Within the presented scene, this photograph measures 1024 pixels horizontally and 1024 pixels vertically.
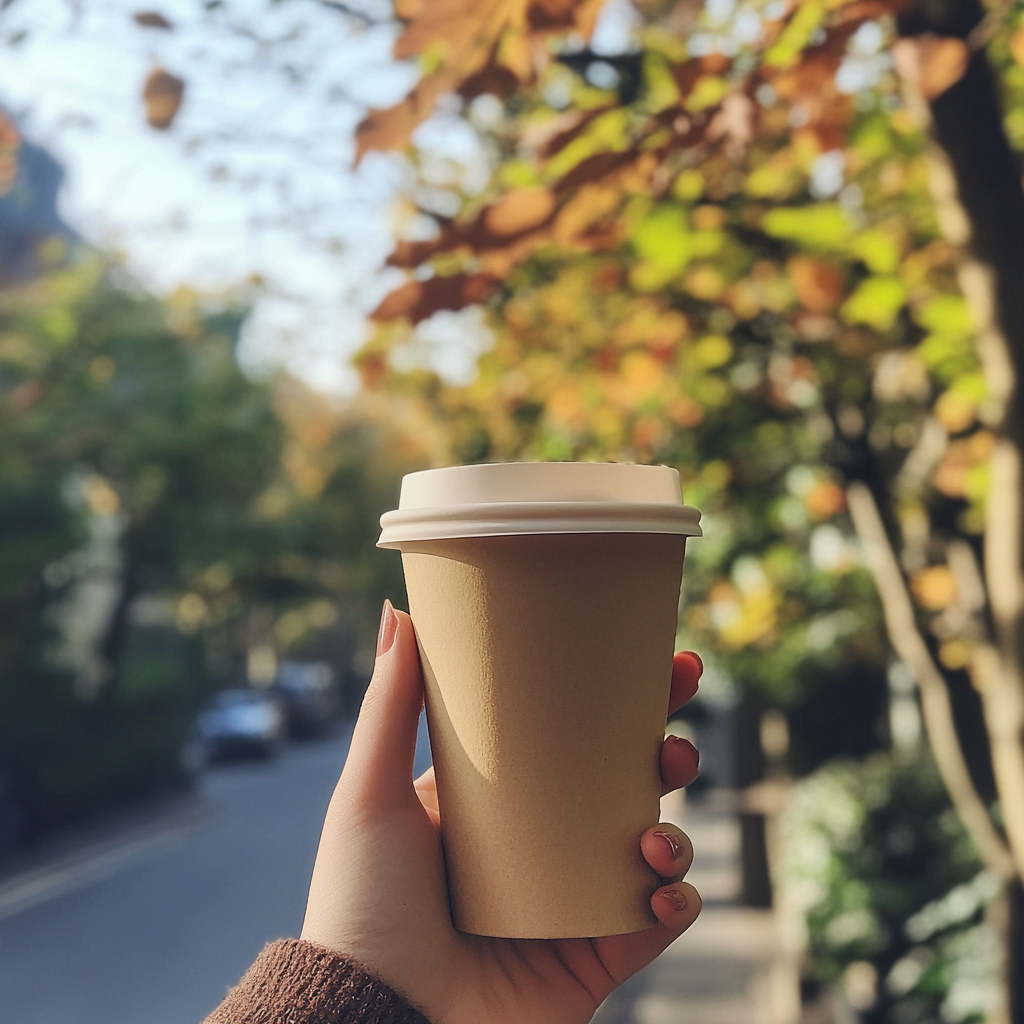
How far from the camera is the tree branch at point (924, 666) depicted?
3.30 m

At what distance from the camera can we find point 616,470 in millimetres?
1399

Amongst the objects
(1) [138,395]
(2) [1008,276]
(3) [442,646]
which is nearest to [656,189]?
(2) [1008,276]

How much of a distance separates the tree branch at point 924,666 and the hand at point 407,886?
6.45 feet

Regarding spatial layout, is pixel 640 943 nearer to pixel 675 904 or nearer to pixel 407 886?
pixel 675 904

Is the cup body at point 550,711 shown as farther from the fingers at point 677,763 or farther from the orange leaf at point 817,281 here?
the orange leaf at point 817,281

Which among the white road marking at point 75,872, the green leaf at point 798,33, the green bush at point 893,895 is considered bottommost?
the white road marking at point 75,872

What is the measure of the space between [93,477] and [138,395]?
271cm

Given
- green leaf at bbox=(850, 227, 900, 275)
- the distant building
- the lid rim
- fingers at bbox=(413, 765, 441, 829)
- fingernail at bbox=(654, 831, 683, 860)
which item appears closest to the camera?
the lid rim

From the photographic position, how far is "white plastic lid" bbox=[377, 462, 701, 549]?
4.36ft

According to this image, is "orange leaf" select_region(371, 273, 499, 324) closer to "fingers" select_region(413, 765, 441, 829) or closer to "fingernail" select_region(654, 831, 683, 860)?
"fingers" select_region(413, 765, 441, 829)

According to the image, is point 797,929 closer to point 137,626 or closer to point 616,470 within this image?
point 616,470

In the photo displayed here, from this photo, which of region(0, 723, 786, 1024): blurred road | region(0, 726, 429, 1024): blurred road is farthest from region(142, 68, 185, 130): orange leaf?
region(0, 726, 429, 1024): blurred road

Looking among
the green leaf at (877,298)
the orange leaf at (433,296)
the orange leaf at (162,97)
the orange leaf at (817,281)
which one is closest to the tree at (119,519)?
the orange leaf at (162,97)

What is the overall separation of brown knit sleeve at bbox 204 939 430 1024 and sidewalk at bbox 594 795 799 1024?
19.6 ft
